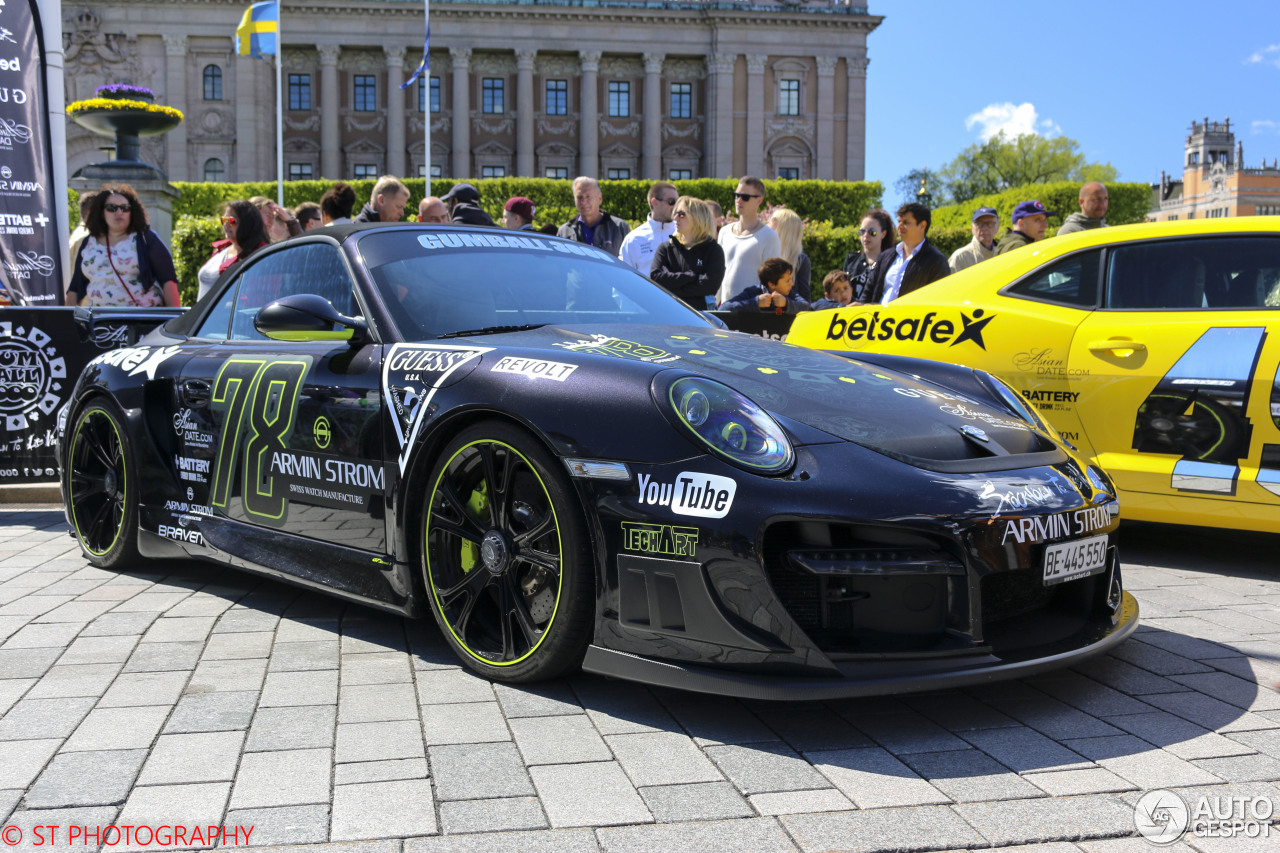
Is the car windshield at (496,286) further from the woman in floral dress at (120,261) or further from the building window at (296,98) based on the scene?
the building window at (296,98)

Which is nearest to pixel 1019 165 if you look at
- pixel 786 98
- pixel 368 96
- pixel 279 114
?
pixel 786 98

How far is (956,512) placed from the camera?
8.67 ft

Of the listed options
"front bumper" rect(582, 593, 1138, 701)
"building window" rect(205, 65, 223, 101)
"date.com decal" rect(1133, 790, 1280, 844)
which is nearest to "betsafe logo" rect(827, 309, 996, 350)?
"front bumper" rect(582, 593, 1138, 701)

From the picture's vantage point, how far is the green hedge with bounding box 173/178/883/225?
1564 inches

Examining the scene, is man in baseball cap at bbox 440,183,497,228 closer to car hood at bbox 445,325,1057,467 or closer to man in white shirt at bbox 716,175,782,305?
man in white shirt at bbox 716,175,782,305

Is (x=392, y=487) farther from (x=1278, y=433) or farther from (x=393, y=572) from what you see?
(x=1278, y=433)

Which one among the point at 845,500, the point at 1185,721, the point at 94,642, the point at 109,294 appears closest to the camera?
the point at 845,500

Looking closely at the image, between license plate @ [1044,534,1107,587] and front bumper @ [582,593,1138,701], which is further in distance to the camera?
license plate @ [1044,534,1107,587]

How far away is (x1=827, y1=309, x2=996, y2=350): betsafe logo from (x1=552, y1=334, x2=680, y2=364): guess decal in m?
2.29

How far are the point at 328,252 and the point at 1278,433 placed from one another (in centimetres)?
365

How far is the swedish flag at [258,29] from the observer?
30484 millimetres

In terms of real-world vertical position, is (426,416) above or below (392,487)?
above

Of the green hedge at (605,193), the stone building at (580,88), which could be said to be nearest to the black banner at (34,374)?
the green hedge at (605,193)

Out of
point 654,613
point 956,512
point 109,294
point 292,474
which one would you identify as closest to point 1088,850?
point 956,512
